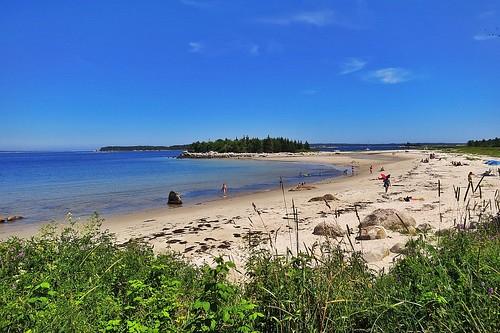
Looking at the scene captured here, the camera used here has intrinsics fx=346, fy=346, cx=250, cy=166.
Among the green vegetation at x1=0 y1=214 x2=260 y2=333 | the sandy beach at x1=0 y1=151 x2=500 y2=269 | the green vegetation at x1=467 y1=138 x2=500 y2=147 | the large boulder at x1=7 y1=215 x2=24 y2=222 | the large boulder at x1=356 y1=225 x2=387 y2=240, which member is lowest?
the large boulder at x1=7 y1=215 x2=24 y2=222

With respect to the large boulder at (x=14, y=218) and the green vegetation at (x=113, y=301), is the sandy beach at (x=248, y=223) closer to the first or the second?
the large boulder at (x=14, y=218)

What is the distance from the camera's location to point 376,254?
26.6ft

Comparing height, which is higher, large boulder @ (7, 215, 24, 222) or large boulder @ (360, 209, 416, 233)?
large boulder @ (360, 209, 416, 233)

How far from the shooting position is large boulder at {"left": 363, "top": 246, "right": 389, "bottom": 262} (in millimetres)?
7941

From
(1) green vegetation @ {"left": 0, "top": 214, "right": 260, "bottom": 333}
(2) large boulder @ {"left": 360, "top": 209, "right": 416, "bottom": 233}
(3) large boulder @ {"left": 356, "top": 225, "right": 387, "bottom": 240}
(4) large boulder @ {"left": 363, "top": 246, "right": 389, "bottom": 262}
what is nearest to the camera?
(1) green vegetation @ {"left": 0, "top": 214, "right": 260, "bottom": 333}

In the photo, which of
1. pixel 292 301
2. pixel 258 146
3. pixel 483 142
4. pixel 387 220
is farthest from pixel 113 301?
pixel 483 142

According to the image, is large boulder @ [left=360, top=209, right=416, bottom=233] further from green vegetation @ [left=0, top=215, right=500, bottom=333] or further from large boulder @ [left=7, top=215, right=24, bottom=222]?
large boulder @ [left=7, top=215, right=24, bottom=222]

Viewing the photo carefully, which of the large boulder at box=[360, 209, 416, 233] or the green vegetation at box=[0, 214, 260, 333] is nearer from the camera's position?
the green vegetation at box=[0, 214, 260, 333]

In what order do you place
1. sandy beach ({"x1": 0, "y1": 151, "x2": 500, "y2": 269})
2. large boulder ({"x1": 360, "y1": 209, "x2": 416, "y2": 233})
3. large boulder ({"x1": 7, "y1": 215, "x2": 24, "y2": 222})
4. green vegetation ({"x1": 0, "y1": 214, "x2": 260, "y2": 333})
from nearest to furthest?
green vegetation ({"x1": 0, "y1": 214, "x2": 260, "y2": 333}), sandy beach ({"x1": 0, "y1": 151, "x2": 500, "y2": 269}), large boulder ({"x1": 360, "y1": 209, "x2": 416, "y2": 233}), large boulder ({"x1": 7, "y1": 215, "x2": 24, "y2": 222})

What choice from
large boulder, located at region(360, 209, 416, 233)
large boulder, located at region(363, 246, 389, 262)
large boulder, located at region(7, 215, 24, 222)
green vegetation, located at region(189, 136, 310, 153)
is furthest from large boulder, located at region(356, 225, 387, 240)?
green vegetation, located at region(189, 136, 310, 153)

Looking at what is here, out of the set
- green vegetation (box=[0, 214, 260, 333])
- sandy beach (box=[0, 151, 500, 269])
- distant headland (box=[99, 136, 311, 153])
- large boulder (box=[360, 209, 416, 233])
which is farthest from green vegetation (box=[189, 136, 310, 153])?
green vegetation (box=[0, 214, 260, 333])

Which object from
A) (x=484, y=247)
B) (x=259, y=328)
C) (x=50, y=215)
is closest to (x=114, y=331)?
(x=259, y=328)

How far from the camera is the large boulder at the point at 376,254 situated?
7.94m

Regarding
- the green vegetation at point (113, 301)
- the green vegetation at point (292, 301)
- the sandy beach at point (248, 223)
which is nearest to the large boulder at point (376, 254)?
→ the sandy beach at point (248, 223)
